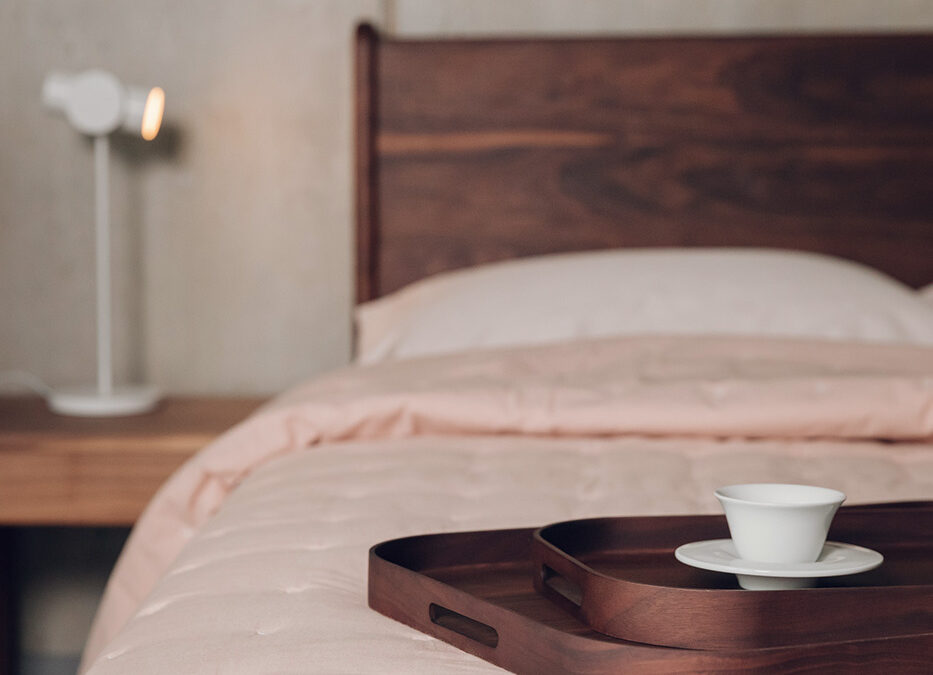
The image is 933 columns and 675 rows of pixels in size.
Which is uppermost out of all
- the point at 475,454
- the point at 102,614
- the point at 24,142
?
the point at 24,142

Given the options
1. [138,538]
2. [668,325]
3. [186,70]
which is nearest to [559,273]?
[668,325]

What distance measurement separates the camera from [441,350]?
1666 mm

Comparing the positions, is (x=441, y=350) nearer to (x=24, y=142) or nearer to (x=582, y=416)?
(x=582, y=416)

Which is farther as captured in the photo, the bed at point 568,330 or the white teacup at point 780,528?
the bed at point 568,330

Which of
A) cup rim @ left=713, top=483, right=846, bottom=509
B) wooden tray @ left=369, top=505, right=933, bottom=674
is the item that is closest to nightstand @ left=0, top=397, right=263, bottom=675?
wooden tray @ left=369, top=505, right=933, bottom=674

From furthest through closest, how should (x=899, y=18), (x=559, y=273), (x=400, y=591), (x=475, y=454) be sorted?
(x=899, y=18) → (x=559, y=273) → (x=475, y=454) → (x=400, y=591)

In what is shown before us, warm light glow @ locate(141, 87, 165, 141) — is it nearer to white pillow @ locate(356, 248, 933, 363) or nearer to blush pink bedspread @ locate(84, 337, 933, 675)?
white pillow @ locate(356, 248, 933, 363)

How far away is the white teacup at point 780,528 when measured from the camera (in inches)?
20.7

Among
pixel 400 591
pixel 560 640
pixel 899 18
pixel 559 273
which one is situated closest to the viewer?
pixel 560 640

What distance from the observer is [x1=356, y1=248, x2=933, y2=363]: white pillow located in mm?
1619

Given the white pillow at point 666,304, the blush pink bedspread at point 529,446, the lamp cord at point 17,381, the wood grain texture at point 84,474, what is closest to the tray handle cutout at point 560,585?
the blush pink bedspread at point 529,446

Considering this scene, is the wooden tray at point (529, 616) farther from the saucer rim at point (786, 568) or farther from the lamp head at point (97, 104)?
the lamp head at point (97, 104)

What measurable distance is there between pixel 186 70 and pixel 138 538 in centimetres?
127

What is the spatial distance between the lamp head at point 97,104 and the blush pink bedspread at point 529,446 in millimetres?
881
